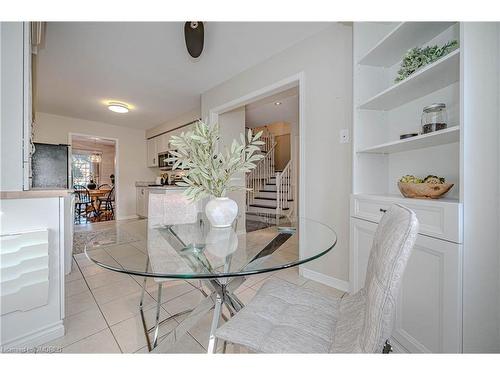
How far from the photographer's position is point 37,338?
1234mm

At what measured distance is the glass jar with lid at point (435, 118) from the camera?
1.23 m

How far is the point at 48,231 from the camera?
1.28m

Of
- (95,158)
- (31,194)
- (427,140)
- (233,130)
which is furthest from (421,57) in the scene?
(95,158)

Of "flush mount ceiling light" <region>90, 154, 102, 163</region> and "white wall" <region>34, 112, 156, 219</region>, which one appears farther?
"flush mount ceiling light" <region>90, 154, 102, 163</region>

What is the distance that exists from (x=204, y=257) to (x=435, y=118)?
150cm

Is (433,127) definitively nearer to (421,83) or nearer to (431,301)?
(421,83)

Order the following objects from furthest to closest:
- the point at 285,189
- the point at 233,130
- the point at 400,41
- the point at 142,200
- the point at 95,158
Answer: the point at 95,158 → the point at 142,200 → the point at 285,189 → the point at 233,130 → the point at 400,41

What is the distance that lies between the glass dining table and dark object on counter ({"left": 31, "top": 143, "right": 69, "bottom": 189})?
263 centimetres

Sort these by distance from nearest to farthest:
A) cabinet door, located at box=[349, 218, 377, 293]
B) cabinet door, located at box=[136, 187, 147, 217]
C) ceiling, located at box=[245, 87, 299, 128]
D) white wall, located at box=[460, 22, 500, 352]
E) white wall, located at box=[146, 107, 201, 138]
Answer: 1. white wall, located at box=[460, 22, 500, 352]
2. cabinet door, located at box=[349, 218, 377, 293]
3. ceiling, located at box=[245, 87, 299, 128]
4. white wall, located at box=[146, 107, 201, 138]
5. cabinet door, located at box=[136, 187, 147, 217]

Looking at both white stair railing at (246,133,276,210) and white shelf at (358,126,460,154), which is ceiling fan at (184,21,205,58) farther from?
white stair railing at (246,133,276,210)

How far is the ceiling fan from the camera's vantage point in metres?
1.77

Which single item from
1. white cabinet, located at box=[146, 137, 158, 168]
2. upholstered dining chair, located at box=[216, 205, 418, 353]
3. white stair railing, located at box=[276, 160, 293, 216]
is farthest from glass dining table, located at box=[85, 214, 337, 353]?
white cabinet, located at box=[146, 137, 158, 168]

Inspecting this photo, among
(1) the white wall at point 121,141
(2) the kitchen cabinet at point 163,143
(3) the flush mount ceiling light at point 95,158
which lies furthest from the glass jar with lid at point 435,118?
(3) the flush mount ceiling light at point 95,158
